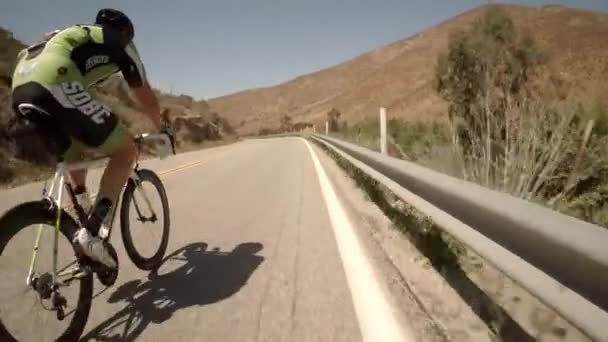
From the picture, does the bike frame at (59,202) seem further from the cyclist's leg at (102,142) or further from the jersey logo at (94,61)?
the jersey logo at (94,61)

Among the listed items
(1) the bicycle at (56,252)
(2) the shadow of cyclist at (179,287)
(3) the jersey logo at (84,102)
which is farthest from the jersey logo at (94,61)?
(2) the shadow of cyclist at (179,287)

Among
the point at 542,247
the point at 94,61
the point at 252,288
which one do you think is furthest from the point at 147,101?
the point at 542,247

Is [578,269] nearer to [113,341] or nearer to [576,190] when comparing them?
[113,341]

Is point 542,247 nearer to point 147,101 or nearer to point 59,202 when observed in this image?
point 59,202

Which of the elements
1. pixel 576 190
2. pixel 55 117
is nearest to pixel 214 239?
pixel 55 117

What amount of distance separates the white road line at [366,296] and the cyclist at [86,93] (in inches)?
63.9

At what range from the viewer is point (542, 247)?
142 cm

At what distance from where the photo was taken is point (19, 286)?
7.72 feet

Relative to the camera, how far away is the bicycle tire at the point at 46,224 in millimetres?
2201

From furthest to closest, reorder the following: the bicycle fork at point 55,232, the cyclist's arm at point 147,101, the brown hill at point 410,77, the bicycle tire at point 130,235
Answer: the brown hill at point 410,77
the bicycle tire at point 130,235
the cyclist's arm at point 147,101
the bicycle fork at point 55,232

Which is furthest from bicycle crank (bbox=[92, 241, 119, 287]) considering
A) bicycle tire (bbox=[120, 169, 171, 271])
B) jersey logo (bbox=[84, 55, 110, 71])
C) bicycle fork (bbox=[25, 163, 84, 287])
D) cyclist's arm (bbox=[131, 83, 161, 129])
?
jersey logo (bbox=[84, 55, 110, 71])

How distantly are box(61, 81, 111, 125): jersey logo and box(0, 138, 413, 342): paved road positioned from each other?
31.4 inches

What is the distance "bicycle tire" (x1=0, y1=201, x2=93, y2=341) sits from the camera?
2201mm

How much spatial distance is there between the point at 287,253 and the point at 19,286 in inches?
81.9
